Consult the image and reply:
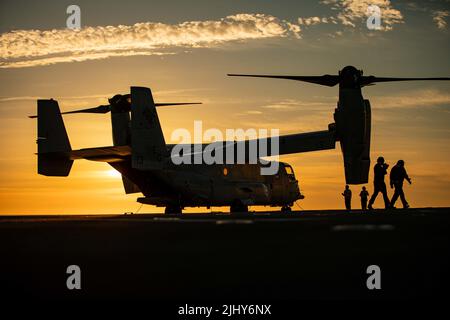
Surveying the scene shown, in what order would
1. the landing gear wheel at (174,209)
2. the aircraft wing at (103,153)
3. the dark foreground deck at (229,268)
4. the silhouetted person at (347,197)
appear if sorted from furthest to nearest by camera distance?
the silhouetted person at (347,197)
the landing gear wheel at (174,209)
the aircraft wing at (103,153)
the dark foreground deck at (229,268)

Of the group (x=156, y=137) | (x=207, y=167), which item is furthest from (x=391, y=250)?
(x=207, y=167)

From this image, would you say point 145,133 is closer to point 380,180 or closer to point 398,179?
point 380,180

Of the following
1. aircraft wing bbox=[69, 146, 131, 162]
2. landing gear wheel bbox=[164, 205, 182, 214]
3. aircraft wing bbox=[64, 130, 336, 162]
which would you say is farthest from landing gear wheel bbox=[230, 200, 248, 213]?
aircraft wing bbox=[69, 146, 131, 162]

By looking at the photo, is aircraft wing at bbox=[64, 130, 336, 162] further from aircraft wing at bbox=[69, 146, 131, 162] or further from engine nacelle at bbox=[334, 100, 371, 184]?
engine nacelle at bbox=[334, 100, 371, 184]

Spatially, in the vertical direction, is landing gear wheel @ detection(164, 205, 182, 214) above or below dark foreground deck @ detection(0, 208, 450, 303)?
above

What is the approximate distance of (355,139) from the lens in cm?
3078

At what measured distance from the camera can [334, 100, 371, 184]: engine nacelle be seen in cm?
2994

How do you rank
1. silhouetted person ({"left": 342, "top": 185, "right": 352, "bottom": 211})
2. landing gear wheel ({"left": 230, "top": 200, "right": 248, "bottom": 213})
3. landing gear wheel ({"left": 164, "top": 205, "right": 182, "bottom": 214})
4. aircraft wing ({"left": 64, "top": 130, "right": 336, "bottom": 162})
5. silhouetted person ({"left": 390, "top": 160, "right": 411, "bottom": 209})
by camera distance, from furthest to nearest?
silhouetted person ({"left": 342, "top": 185, "right": 352, "bottom": 211}) → landing gear wheel ({"left": 230, "top": 200, "right": 248, "bottom": 213}) → landing gear wheel ({"left": 164, "top": 205, "right": 182, "bottom": 214}) → aircraft wing ({"left": 64, "top": 130, "right": 336, "bottom": 162}) → silhouetted person ({"left": 390, "top": 160, "right": 411, "bottom": 209})

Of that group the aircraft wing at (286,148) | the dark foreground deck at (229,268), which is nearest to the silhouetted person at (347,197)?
the aircraft wing at (286,148)

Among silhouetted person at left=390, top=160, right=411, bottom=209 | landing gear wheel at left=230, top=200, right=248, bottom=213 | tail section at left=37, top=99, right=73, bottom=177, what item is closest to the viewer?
silhouetted person at left=390, top=160, right=411, bottom=209

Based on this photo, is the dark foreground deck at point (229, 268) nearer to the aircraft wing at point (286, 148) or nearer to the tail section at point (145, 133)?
the aircraft wing at point (286, 148)

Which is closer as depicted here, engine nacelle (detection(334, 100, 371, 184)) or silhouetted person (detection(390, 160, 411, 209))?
engine nacelle (detection(334, 100, 371, 184))

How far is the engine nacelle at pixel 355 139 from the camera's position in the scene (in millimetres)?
29938
